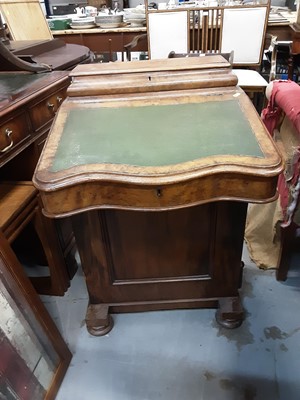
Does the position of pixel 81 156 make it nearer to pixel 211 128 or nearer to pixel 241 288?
pixel 211 128

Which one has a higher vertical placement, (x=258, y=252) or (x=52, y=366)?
(x=52, y=366)

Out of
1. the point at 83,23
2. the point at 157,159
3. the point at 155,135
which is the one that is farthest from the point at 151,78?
the point at 83,23

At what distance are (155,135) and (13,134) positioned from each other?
53 cm

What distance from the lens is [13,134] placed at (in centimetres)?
111

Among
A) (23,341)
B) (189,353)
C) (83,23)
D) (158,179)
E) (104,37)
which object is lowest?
(189,353)

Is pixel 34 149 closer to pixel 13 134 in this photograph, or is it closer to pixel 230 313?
pixel 13 134

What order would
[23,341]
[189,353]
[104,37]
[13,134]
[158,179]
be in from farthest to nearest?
[104,37], [189,353], [13,134], [23,341], [158,179]

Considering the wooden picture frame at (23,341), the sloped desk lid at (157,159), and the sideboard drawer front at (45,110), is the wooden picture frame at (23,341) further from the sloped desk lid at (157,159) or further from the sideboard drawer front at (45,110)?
the sideboard drawer front at (45,110)

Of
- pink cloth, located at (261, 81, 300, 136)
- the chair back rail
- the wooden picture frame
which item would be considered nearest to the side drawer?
the wooden picture frame

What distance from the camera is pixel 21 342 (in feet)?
3.26

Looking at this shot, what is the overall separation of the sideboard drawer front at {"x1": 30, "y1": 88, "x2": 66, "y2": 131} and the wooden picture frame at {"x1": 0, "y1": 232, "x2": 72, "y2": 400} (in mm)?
512

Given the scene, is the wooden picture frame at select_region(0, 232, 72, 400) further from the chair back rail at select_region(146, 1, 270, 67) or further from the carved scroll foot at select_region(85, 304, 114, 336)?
the chair back rail at select_region(146, 1, 270, 67)

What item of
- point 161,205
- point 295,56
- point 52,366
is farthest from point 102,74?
point 295,56

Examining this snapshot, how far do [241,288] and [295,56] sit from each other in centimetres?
231
